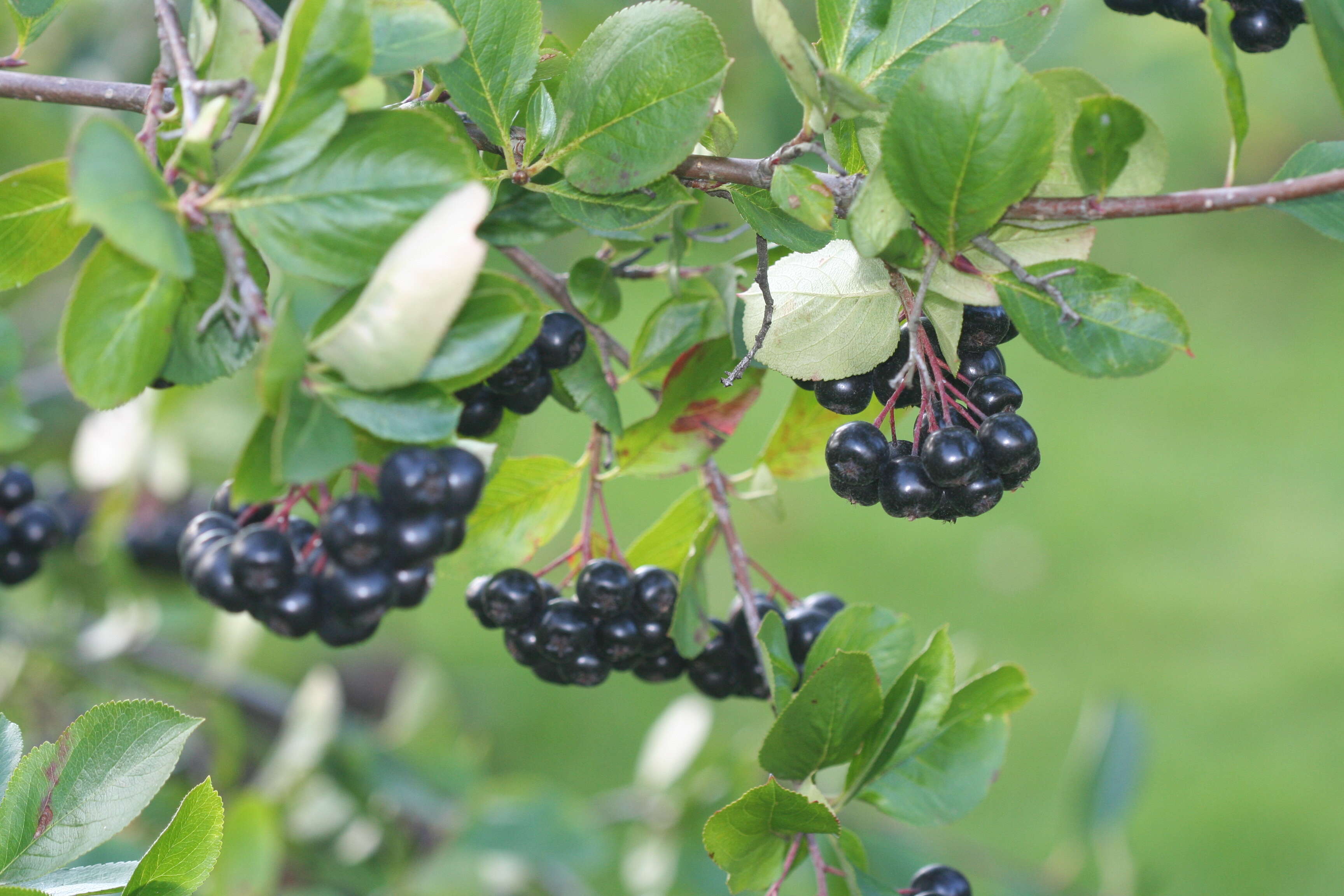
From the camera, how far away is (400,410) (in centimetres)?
72

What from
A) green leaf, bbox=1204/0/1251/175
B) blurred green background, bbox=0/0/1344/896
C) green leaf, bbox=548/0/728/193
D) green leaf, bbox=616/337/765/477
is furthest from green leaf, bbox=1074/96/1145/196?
blurred green background, bbox=0/0/1344/896

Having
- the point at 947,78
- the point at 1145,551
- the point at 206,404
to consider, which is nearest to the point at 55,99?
the point at 947,78

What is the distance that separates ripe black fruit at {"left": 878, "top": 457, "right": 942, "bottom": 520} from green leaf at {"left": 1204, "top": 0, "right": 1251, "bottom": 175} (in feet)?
1.08

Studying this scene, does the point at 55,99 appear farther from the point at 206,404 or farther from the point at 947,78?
the point at 206,404

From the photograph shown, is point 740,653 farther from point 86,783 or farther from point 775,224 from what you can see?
point 86,783

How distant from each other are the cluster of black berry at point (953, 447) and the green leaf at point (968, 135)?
0.56ft

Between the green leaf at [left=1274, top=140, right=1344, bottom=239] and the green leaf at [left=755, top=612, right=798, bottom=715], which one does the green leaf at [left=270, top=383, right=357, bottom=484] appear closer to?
the green leaf at [left=755, top=612, right=798, bottom=715]

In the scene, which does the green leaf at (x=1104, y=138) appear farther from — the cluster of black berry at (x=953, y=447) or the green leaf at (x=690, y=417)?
the green leaf at (x=690, y=417)

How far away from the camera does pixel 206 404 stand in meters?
2.75

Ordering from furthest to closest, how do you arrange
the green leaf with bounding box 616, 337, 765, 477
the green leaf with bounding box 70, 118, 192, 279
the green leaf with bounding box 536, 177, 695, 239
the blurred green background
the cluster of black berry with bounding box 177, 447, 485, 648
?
the blurred green background
the green leaf with bounding box 616, 337, 765, 477
the green leaf with bounding box 536, 177, 695, 239
the cluster of black berry with bounding box 177, 447, 485, 648
the green leaf with bounding box 70, 118, 192, 279

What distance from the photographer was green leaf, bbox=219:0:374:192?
0.66m

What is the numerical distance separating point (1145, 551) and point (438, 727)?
3.43 meters

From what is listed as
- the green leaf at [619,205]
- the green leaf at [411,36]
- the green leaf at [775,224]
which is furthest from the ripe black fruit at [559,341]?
the green leaf at [411,36]

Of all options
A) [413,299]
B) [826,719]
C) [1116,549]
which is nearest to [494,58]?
[413,299]
